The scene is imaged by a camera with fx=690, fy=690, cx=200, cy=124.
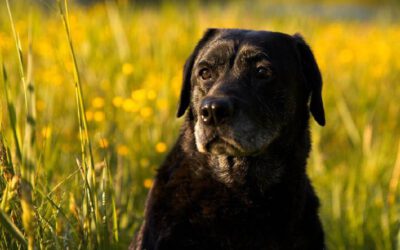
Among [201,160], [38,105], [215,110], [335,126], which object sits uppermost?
[215,110]

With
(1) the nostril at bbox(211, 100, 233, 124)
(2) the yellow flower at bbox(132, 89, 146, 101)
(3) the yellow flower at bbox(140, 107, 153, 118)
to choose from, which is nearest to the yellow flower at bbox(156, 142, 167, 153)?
(3) the yellow flower at bbox(140, 107, 153, 118)

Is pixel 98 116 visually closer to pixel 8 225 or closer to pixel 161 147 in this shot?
pixel 161 147

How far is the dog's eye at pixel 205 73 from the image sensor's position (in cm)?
328

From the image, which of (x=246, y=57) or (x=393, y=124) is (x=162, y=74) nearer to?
(x=393, y=124)

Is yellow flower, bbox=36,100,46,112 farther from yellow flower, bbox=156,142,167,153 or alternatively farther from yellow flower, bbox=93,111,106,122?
yellow flower, bbox=156,142,167,153

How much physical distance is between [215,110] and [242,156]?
43cm

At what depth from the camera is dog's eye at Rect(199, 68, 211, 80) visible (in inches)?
129

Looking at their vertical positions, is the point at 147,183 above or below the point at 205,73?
below

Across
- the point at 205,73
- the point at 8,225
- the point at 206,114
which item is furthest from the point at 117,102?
the point at 8,225

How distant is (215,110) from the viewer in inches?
113

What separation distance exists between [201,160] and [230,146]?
0.23m

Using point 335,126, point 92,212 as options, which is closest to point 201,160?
point 92,212

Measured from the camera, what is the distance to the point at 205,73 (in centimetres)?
329

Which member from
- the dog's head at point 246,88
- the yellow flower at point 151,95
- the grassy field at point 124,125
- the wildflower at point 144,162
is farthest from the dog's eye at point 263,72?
the yellow flower at point 151,95
